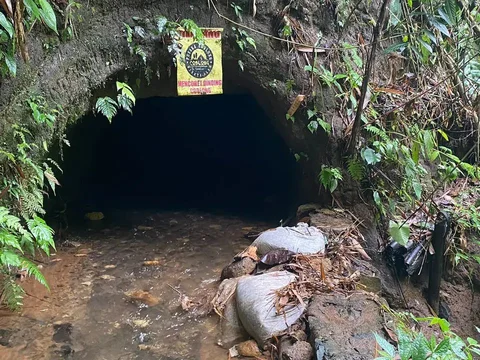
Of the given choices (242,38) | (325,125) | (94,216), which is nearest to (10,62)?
(242,38)

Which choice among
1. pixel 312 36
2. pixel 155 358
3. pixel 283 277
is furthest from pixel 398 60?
pixel 155 358

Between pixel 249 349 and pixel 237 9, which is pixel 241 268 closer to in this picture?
pixel 249 349

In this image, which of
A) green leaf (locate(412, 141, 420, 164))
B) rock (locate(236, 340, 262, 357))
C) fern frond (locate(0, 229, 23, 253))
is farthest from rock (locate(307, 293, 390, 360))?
fern frond (locate(0, 229, 23, 253))

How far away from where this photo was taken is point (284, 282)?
9.73 feet

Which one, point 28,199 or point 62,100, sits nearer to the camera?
point 28,199

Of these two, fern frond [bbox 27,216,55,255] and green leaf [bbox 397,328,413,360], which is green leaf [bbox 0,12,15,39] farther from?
green leaf [bbox 397,328,413,360]

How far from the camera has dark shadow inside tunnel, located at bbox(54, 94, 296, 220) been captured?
582cm

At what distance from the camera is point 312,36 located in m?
4.32

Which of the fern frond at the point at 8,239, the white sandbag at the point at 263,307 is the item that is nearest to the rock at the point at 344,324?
the white sandbag at the point at 263,307

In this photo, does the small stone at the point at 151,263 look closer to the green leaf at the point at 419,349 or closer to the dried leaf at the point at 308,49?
the dried leaf at the point at 308,49

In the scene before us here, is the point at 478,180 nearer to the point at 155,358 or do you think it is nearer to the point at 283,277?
the point at 283,277

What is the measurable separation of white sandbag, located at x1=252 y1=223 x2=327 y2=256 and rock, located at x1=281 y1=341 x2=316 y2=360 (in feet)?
3.09

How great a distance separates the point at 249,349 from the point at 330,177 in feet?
6.18

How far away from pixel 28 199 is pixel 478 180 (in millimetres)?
4212
